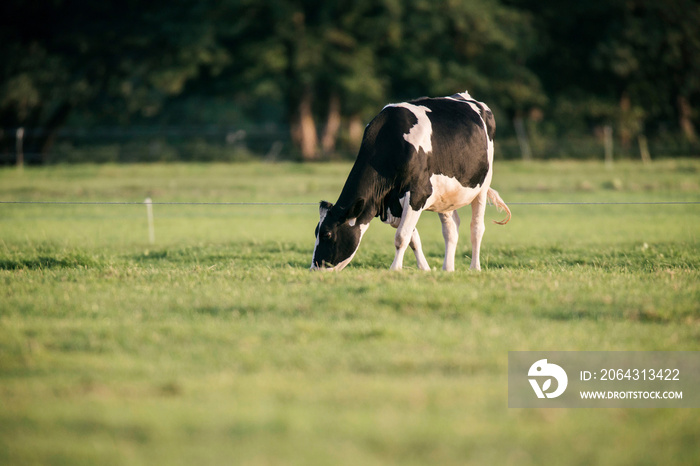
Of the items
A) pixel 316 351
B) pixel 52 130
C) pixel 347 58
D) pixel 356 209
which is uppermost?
pixel 347 58

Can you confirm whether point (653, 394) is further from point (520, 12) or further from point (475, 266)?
point (520, 12)

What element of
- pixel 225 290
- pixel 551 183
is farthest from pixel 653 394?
pixel 551 183

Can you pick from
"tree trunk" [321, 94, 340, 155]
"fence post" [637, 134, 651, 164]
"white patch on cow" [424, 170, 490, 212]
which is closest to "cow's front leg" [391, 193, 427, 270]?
"white patch on cow" [424, 170, 490, 212]

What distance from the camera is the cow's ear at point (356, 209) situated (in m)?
9.75

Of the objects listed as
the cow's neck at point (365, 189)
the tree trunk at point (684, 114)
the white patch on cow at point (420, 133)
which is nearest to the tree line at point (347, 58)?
the tree trunk at point (684, 114)

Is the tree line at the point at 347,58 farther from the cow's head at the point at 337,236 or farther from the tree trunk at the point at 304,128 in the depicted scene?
the cow's head at the point at 337,236

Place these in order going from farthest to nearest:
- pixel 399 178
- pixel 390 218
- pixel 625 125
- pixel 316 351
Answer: pixel 625 125, pixel 390 218, pixel 399 178, pixel 316 351

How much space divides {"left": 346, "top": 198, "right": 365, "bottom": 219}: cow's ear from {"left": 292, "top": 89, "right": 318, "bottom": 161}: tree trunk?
3612 centimetres

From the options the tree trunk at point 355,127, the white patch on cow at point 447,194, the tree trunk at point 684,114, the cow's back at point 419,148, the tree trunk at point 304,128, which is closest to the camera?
the cow's back at point 419,148

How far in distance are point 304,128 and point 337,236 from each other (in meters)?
37.1

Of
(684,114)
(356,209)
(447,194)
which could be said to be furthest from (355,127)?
(356,209)

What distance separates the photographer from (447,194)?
10445 mm

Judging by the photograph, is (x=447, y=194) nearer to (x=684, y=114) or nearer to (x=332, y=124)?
(x=332, y=124)

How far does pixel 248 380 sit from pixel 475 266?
249 inches
